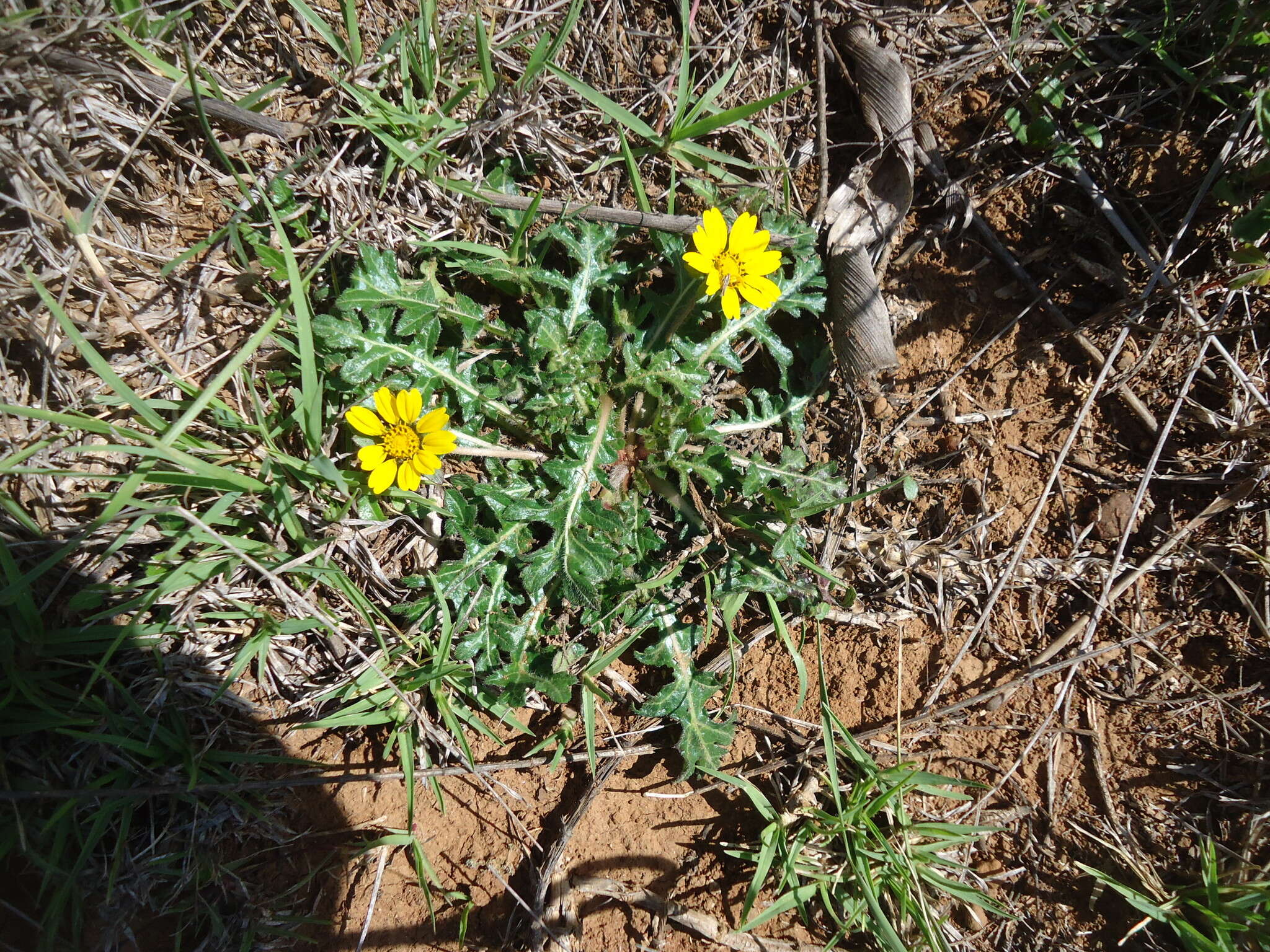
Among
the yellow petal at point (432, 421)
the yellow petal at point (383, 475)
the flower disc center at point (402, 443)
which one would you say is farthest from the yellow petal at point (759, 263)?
the yellow petal at point (383, 475)

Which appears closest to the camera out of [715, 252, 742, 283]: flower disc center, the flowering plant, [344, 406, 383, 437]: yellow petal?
[344, 406, 383, 437]: yellow petal

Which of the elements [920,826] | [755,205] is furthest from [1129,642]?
[755,205]

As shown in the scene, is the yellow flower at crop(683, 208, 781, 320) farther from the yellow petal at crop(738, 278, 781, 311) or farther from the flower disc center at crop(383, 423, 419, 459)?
the flower disc center at crop(383, 423, 419, 459)

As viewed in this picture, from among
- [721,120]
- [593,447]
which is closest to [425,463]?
[593,447]

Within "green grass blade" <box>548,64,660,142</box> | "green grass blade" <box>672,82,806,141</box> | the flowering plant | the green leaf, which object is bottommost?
the green leaf

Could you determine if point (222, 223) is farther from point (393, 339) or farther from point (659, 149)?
point (659, 149)

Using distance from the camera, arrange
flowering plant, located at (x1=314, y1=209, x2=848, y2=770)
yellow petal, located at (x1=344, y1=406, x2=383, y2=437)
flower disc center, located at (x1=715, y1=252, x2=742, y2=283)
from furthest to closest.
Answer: flowering plant, located at (x1=314, y1=209, x2=848, y2=770) → flower disc center, located at (x1=715, y1=252, x2=742, y2=283) → yellow petal, located at (x1=344, y1=406, x2=383, y2=437)

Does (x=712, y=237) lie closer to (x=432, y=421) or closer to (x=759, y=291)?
(x=759, y=291)

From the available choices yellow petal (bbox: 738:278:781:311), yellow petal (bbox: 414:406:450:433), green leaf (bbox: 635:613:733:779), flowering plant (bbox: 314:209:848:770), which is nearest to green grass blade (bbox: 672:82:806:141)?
flowering plant (bbox: 314:209:848:770)
